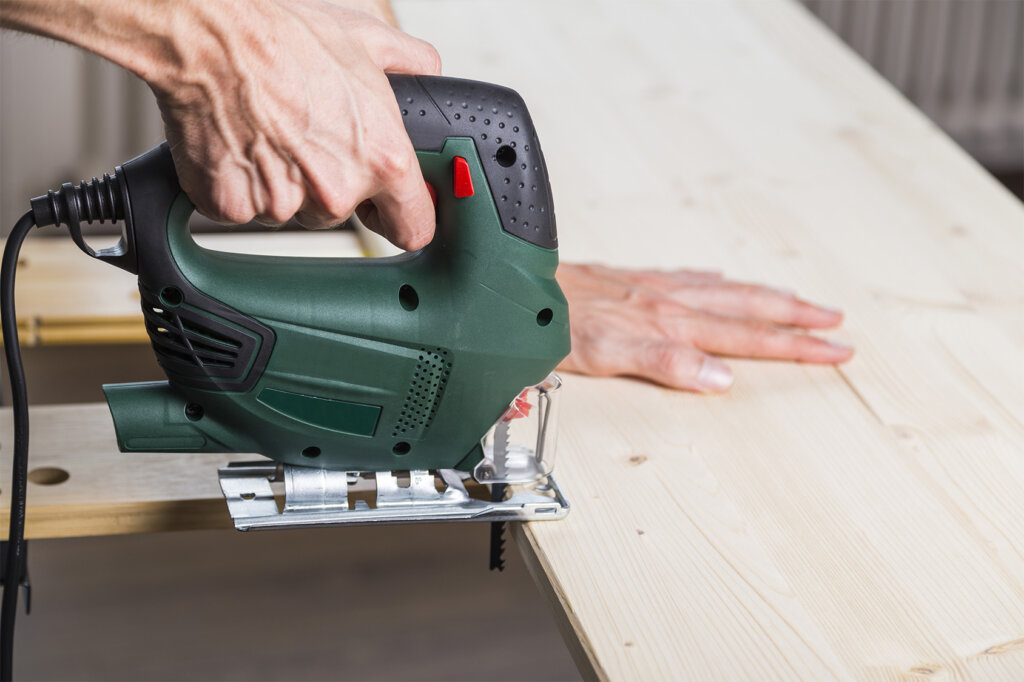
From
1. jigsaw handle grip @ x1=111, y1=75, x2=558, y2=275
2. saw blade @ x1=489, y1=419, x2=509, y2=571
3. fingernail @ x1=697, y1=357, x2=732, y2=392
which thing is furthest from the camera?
fingernail @ x1=697, y1=357, x2=732, y2=392

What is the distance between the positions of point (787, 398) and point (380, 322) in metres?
0.51

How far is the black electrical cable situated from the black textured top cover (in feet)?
1.12

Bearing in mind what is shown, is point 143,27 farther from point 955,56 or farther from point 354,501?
point 955,56

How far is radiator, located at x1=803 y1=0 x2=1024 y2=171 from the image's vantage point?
384 cm

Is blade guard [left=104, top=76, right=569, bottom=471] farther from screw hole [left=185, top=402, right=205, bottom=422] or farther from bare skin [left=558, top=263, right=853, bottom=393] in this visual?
bare skin [left=558, top=263, right=853, bottom=393]

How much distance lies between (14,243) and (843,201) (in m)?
1.20

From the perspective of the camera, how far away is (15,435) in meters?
1.03

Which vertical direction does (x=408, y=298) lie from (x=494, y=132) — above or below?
below

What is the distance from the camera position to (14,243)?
100cm

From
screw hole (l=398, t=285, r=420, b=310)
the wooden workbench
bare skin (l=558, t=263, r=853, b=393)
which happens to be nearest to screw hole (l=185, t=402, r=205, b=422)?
the wooden workbench

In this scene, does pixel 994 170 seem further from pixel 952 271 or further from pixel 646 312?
pixel 646 312

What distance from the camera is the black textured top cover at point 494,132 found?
3.27ft

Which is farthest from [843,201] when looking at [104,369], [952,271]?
[104,369]

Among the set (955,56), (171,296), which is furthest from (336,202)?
(955,56)
